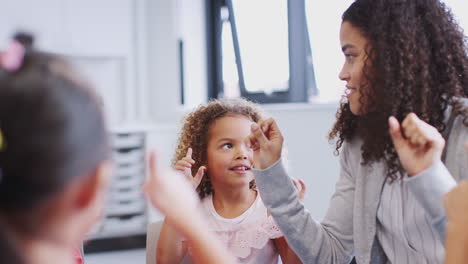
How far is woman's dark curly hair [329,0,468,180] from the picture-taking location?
125 centimetres

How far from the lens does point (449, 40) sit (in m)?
1.29

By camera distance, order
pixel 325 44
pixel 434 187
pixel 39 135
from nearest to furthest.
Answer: pixel 39 135, pixel 434 187, pixel 325 44

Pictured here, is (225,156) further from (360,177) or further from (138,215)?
(138,215)

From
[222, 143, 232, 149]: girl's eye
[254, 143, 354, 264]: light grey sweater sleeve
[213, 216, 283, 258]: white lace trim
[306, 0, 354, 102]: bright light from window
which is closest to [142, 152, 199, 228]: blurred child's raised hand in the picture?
[254, 143, 354, 264]: light grey sweater sleeve

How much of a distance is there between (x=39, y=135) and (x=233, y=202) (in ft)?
3.68

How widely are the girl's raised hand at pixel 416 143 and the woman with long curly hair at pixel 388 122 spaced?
0.49 ft

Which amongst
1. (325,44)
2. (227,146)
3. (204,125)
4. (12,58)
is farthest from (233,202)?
(325,44)

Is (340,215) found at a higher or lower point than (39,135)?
lower

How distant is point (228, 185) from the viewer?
5.53ft

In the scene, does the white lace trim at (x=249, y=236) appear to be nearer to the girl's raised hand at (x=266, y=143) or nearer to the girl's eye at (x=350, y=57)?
the girl's raised hand at (x=266, y=143)

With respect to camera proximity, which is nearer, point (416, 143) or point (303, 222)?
point (416, 143)

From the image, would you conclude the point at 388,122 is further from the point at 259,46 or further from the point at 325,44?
the point at 259,46

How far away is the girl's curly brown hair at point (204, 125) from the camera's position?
1.79 meters

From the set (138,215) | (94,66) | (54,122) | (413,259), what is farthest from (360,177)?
(94,66)
